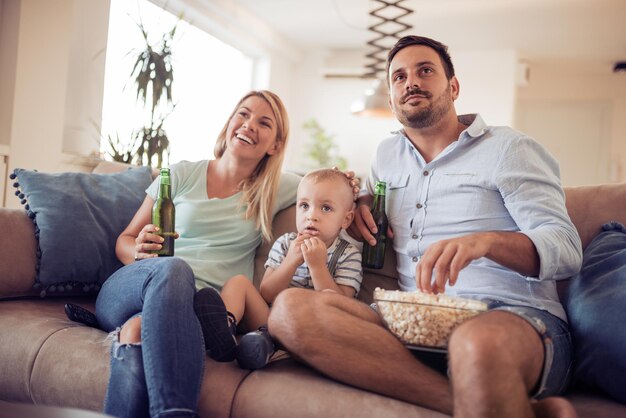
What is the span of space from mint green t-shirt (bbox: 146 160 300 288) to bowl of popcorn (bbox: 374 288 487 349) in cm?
75

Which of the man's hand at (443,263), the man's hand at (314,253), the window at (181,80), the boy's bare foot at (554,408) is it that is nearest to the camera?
the boy's bare foot at (554,408)

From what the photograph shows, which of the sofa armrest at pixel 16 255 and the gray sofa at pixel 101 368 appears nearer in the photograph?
the gray sofa at pixel 101 368

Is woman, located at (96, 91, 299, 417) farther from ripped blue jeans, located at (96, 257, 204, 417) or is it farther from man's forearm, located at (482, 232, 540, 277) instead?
man's forearm, located at (482, 232, 540, 277)

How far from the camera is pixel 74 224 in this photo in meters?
1.94

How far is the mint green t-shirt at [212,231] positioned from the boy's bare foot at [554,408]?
3.42 feet

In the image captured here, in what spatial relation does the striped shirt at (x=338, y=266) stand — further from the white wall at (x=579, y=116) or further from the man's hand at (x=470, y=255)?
the white wall at (x=579, y=116)

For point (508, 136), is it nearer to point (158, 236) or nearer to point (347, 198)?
point (347, 198)

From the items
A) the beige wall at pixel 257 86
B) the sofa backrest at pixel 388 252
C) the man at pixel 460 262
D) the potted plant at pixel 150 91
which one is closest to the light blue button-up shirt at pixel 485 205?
the man at pixel 460 262

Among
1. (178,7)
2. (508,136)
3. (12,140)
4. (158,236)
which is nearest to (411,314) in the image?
(508,136)

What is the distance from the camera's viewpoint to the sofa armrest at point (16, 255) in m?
1.83

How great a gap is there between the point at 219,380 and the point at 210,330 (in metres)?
0.12

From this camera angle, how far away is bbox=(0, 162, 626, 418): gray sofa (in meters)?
1.30

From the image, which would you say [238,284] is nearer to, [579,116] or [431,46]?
[431,46]

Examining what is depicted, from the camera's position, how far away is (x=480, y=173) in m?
1.69
